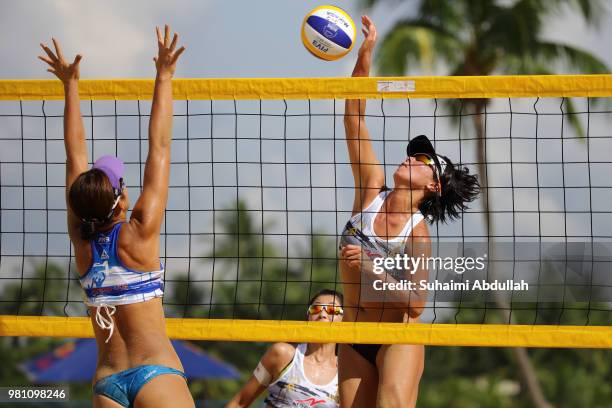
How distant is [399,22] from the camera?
23078 millimetres

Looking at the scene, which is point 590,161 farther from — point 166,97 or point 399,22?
point 399,22

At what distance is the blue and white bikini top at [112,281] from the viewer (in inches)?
175

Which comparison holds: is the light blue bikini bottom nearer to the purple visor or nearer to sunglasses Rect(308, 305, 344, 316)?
the purple visor

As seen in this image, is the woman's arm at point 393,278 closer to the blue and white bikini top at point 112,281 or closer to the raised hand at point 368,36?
the raised hand at point 368,36

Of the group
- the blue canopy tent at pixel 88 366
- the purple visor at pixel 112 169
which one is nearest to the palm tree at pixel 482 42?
the blue canopy tent at pixel 88 366

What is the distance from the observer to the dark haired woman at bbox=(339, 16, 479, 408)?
5660mm

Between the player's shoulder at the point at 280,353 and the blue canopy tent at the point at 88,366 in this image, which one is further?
the blue canopy tent at the point at 88,366

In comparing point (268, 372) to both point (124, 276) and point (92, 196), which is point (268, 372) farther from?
point (92, 196)

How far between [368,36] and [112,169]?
2147mm

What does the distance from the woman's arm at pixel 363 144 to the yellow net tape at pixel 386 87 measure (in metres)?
0.13

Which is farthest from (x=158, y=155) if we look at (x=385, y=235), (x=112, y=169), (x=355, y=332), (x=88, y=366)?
(x=88, y=366)

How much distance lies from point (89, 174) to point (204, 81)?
177cm

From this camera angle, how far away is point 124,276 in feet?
14.6

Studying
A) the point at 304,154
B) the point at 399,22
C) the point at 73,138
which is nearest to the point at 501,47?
the point at 399,22
